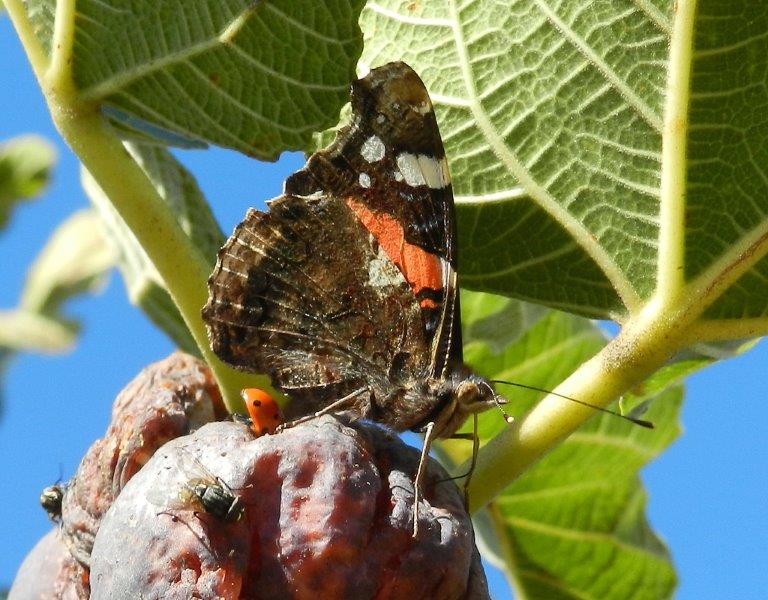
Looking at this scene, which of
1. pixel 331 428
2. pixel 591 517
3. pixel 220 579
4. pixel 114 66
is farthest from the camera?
pixel 591 517

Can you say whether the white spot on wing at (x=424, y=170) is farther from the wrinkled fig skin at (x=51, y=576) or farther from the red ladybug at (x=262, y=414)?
the wrinkled fig skin at (x=51, y=576)

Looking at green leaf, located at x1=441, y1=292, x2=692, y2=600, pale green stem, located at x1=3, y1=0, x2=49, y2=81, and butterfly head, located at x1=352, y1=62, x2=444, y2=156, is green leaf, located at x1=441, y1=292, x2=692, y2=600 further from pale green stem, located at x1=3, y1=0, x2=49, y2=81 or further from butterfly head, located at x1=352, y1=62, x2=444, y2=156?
pale green stem, located at x1=3, y1=0, x2=49, y2=81

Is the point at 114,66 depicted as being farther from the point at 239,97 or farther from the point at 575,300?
the point at 575,300

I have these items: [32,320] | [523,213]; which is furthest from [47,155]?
[523,213]

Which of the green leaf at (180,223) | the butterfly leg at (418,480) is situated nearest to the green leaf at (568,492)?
the green leaf at (180,223)

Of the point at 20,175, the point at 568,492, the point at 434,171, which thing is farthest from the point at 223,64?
the point at 20,175
